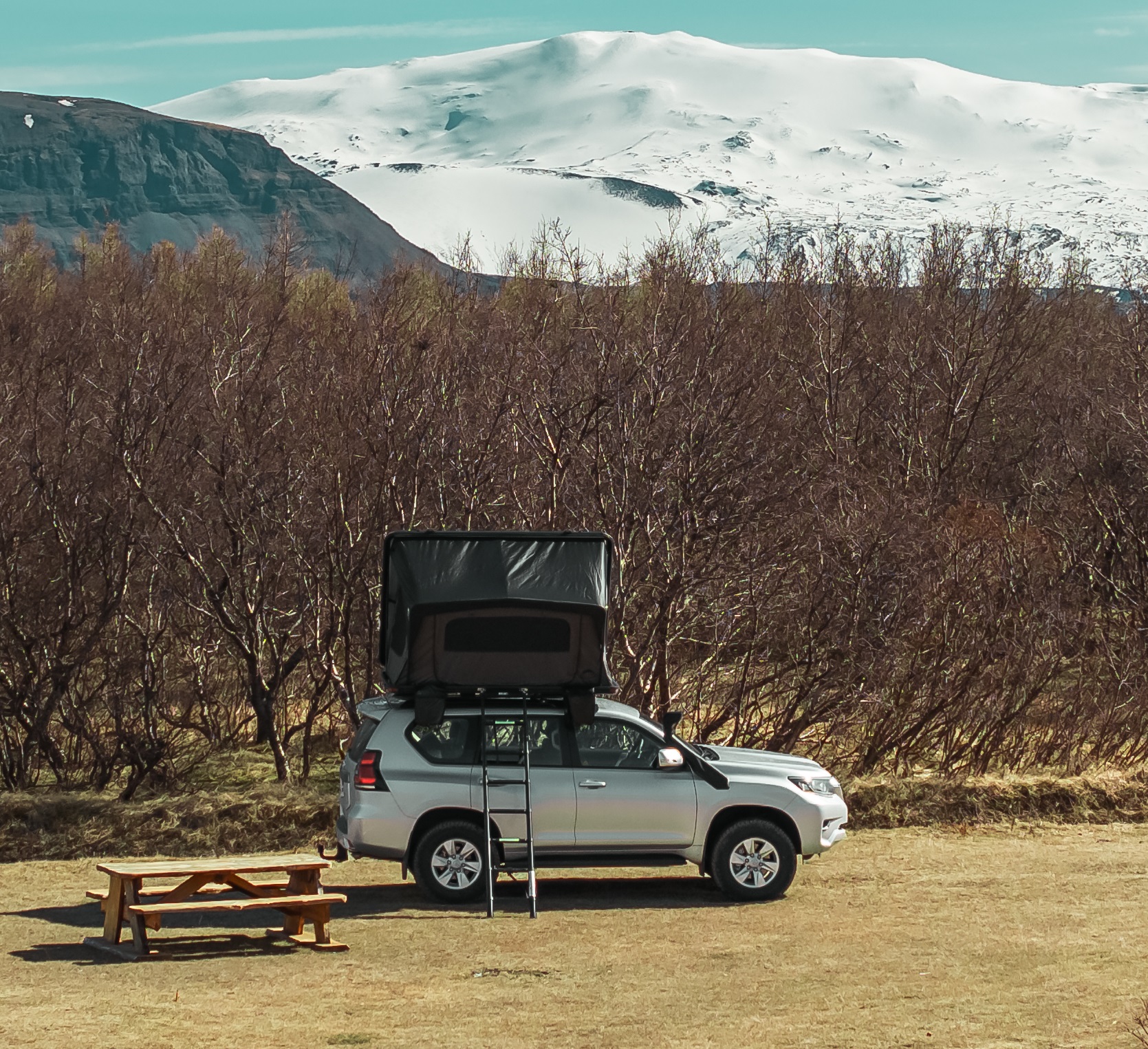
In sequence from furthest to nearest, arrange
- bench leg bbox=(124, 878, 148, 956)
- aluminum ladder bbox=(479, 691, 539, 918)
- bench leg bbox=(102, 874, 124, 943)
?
1. aluminum ladder bbox=(479, 691, 539, 918)
2. bench leg bbox=(102, 874, 124, 943)
3. bench leg bbox=(124, 878, 148, 956)

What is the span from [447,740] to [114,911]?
3.04 m

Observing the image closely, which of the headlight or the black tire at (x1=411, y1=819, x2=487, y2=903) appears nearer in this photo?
the black tire at (x1=411, y1=819, x2=487, y2=903)

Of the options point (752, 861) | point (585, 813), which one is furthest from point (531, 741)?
point (752, 861)

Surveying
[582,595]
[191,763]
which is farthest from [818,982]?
[191,763]

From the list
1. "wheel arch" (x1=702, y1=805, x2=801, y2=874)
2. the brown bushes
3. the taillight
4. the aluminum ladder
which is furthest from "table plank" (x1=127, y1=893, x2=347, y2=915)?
the brown bushes

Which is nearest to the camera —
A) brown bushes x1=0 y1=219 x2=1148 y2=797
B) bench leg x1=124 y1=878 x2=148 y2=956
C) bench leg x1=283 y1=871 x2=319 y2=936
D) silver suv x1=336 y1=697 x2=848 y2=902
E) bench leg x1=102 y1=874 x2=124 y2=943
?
bench leg x1=124 y1=878 x2=148 y2=956

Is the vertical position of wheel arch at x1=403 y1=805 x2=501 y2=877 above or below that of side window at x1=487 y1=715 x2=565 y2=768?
below

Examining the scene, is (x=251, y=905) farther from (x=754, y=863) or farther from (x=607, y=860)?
(x=754, y=863)

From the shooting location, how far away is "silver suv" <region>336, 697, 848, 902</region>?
12.8 metres

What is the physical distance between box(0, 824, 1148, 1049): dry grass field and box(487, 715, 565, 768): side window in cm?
124

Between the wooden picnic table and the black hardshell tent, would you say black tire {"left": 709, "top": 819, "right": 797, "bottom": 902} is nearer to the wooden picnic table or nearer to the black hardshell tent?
the black hardshell tent

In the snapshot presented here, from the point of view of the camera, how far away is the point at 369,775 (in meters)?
12.8

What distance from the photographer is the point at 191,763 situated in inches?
808

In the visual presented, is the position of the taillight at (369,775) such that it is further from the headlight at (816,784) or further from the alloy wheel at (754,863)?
the headlight at (816,784)
